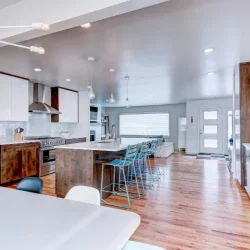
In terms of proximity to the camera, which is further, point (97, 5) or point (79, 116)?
point (79, 116)

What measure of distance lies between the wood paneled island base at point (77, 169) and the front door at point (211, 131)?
20.3 feet

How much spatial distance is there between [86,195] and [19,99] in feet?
13.3

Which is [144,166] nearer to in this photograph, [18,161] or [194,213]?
[194,213]

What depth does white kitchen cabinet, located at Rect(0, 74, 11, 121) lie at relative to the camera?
4277 mm

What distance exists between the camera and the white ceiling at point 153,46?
A: 2113 millimetres

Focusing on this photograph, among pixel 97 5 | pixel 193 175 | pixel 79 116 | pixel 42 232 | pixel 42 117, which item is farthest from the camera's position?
pixel 79 116

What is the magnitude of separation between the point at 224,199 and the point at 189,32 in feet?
8.90

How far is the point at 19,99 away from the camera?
468cm

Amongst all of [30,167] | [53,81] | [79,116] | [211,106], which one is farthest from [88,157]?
[211,106]

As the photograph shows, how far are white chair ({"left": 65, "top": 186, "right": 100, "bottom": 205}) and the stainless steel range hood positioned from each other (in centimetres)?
414

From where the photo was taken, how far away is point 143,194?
360cm

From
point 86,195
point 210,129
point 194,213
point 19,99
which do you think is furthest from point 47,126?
point 210,129

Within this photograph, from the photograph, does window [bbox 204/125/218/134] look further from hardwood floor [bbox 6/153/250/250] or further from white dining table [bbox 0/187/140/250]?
white dining table [bbox 0/187/140/250]

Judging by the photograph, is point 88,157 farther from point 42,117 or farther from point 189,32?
point 42,117
